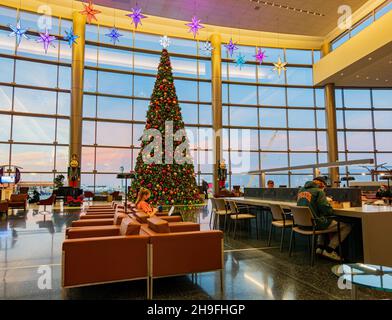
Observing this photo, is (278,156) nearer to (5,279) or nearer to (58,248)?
(58,248)

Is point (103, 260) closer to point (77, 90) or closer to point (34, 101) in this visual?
point (77, 90)

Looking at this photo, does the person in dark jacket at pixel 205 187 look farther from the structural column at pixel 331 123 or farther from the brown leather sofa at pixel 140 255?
the brown leather sofa at pixel 140 255

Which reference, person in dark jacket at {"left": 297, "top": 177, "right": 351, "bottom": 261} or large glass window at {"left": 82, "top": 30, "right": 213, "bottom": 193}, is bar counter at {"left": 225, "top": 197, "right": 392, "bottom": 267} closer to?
person in dark jacket at {"left": 297, "top": 177, "right": 351, "bottom": 261}

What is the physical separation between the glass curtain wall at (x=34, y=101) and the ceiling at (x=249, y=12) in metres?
3.73

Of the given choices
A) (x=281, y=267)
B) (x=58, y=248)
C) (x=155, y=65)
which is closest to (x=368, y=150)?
(x=155, y=65)

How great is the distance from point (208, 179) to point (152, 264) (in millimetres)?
12943

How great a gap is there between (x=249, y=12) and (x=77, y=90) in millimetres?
8567

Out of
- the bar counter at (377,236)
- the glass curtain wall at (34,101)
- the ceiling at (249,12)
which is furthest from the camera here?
the glass curtain wall at (34,101)

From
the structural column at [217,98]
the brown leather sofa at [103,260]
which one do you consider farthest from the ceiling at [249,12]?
the brown leather sofa at [103,260]

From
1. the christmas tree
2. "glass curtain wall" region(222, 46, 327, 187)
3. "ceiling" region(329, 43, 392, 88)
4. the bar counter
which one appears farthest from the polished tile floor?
"ceiling" region(329, 43, 392, 88)

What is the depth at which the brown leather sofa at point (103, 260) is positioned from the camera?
7.98 feet

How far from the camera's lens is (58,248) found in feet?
15.1

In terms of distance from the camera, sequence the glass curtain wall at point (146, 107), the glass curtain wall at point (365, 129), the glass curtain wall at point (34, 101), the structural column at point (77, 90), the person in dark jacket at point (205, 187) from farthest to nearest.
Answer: the glass curtain wall at point (365, 129), the person in dark jacket at point (205, 187), the structural column at point (77, 90), the glass curtain wall at point (146, 107), the glass curtain wall at point (34, 101)

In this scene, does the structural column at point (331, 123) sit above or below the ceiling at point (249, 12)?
below
